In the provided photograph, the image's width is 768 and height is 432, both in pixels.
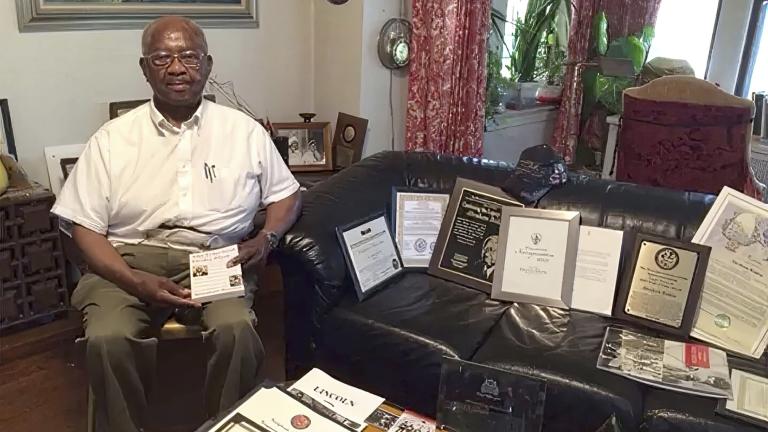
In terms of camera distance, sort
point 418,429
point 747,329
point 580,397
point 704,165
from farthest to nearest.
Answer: point 704,165, point 747,329, point 580,397, point 418,429

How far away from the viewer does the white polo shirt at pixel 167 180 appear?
1925mm

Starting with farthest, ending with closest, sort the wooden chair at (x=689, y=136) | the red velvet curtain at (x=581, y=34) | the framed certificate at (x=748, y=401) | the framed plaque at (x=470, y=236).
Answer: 1. the red velvet curtain at (x=581, y=34)
2. the wooden chair at (x=689, y=136)
3. the framed plaque at (x=470, y=236)
4. the framed certificate at (x=748, y=401)

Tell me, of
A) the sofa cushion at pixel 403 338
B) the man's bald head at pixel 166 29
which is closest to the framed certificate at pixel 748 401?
the sofa cushion at pixel 403 338

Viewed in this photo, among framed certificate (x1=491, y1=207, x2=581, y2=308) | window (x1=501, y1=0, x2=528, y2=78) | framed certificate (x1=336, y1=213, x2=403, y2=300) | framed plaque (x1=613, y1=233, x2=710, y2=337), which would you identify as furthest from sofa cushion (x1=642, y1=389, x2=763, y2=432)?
window (x1=501, y1=0, x2=528, y2=78)

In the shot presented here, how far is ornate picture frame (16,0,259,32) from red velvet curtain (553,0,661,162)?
6.56ft

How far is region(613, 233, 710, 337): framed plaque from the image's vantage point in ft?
6.54

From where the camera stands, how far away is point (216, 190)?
6.58ft

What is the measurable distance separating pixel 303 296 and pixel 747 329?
1339 millimetres

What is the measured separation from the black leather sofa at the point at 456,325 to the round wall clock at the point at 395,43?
0.87 meters

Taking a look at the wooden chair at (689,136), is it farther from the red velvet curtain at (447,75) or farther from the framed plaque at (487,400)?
the framed plaque at (487,400)

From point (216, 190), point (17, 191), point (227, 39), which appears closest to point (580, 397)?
point (216, 190)

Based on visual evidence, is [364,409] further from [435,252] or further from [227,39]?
[227,39]

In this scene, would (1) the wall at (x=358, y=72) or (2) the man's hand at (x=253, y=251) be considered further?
(1) the wall at (x=358, y=72)

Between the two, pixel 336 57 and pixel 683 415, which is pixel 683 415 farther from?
pixel 336 57
